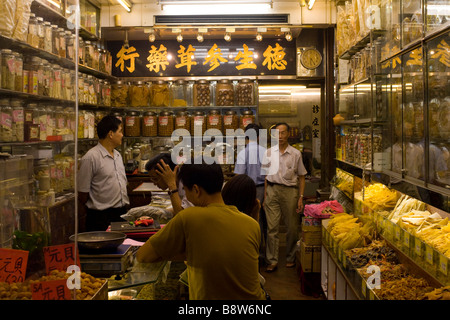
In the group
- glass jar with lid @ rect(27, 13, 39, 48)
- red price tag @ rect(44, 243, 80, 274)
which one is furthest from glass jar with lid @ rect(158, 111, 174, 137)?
red price tag @ rect(44, 243, 80, 274)

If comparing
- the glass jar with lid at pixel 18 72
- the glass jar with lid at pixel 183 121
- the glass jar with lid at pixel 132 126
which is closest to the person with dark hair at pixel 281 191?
the glass jar with lid at pixel 183 121

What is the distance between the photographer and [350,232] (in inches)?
154

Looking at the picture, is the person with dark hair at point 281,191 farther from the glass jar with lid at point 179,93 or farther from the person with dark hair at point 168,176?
the person with dark hair at point 168,176

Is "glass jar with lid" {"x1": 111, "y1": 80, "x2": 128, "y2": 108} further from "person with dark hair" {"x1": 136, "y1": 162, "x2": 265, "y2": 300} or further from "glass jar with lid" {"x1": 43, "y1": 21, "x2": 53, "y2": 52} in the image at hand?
"person with dark hair" {"x1": 136, "y1": 162, "x2": 265, "y2": 300}

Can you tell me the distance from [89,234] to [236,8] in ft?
14.9

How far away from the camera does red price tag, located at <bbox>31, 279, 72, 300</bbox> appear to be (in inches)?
63.1

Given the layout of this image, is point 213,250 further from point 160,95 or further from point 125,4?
point 125,4

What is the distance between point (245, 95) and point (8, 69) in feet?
14.8

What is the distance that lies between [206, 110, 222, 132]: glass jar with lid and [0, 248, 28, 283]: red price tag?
496cm

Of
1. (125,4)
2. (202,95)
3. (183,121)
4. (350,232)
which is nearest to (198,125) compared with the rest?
(183,121)

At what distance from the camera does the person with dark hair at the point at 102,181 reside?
4156 mm

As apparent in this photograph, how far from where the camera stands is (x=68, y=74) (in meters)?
1.95
